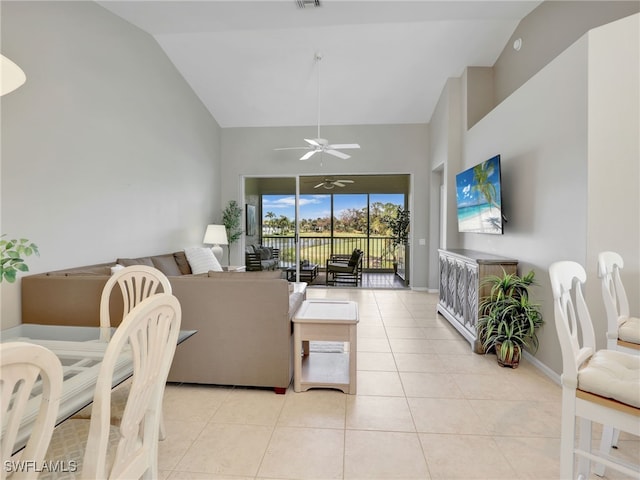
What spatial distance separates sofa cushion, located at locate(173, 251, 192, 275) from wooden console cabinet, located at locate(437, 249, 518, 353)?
3546 millimetres

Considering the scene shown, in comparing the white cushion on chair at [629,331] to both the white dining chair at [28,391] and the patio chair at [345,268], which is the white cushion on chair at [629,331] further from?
the patio chair at [345,268]

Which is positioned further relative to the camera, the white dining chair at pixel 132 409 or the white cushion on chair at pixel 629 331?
the white cushion on chair at pixel 629 331

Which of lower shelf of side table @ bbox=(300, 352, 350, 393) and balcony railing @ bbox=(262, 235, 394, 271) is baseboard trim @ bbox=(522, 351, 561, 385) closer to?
lower shelf of side table @ bbox=(300, 352, 350, 393)

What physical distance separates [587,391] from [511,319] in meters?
1.74

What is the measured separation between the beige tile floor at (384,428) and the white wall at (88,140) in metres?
1.86

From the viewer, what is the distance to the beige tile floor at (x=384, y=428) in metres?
1.70

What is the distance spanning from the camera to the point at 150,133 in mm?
4336

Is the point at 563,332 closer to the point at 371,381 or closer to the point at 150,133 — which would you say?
the point at 371,381

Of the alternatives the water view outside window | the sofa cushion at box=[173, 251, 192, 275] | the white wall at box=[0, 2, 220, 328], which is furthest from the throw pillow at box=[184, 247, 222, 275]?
the water view outside window

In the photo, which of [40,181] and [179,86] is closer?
[40,181]

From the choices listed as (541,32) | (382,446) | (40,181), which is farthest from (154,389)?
(541,32)

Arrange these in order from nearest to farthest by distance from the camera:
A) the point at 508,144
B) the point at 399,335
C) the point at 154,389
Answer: the point at 154,389 → the point at 508,144 → the point at 399,335

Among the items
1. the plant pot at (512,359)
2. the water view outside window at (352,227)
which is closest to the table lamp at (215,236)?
the water view outside window at (352,227)

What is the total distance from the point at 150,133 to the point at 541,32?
479cm
